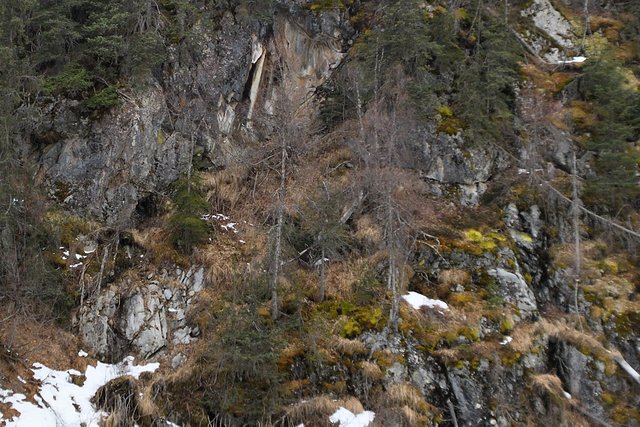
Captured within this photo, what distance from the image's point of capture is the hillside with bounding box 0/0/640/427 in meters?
10.1

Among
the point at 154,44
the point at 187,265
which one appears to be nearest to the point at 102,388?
the point at 187,265

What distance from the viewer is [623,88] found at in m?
15.5

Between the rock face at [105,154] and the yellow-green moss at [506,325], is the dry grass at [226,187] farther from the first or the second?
the yellow-green moss at [506,325]

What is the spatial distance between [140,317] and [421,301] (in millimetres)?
7311

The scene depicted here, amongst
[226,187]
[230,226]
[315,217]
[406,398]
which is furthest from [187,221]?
[406,398]

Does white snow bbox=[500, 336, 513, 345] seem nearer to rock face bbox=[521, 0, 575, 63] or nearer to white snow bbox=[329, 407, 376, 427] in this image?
white snow bbox=[329, 407, 376, 427]

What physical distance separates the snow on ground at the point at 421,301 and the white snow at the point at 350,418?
3193 millimetres

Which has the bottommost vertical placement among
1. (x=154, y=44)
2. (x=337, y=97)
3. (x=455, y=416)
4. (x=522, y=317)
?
(x=455, y=416)

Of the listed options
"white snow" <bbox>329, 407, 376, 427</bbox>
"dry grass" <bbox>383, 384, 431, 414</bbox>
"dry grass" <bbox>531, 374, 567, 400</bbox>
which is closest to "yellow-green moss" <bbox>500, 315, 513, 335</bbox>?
"dry grass" <bbox>531, 374, 567, 400</bbox>

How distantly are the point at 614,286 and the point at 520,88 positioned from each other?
8.43 metres

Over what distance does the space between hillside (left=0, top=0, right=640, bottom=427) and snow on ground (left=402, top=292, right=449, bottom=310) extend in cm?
8

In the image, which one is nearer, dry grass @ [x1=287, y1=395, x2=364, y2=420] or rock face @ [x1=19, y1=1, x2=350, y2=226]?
dry grass @ [x1=287, y1=395, x2=364, y2=420]

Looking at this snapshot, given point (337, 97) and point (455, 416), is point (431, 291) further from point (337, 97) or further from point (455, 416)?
point (337, 97)

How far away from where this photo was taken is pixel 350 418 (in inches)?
378
